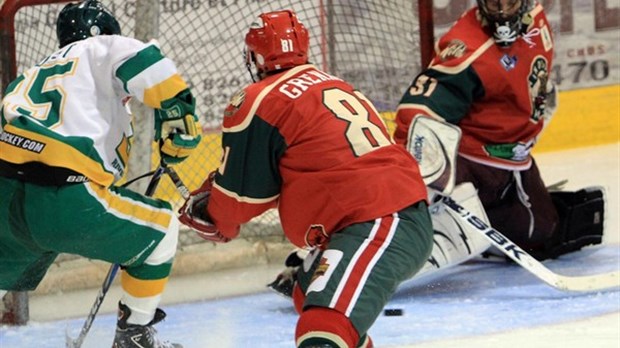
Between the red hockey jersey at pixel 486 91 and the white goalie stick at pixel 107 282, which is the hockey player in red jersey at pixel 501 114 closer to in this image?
the red hockey jersey at pixel 486 91

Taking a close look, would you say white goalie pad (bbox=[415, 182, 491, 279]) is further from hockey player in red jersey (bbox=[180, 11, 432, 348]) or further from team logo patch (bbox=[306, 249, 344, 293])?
team logo patch (bbox=[306, 249, 344, 293])

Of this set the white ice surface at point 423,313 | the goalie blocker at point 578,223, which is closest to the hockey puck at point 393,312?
the white ice surface at point 423,313

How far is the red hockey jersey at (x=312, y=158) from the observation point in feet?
10.6

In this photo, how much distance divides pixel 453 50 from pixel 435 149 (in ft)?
1.31

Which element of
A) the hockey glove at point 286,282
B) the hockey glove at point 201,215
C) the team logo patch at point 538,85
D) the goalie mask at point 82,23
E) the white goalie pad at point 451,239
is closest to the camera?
the hockey glove at point 201,215

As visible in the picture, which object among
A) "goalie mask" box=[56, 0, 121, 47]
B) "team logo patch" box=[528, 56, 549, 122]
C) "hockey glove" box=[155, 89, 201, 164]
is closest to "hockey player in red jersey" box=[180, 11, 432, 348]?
"hockey glove" box=[155, 89, 201, 164]

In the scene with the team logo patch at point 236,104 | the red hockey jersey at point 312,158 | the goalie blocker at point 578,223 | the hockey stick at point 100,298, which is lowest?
the goalie blocker at point 578,223

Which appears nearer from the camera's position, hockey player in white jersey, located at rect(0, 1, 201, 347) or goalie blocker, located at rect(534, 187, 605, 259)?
hockey player in white jersey, located at rect(0, 1, 201, 347)

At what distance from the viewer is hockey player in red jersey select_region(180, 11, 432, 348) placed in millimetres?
3123

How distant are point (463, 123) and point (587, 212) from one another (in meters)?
0.62

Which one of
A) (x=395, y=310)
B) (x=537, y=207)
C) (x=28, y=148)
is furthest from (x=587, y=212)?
(x=28, y=148)

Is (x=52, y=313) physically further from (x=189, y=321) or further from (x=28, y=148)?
(x=28, y=148)

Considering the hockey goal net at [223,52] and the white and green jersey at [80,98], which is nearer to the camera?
the white and green jersey at [80,98]

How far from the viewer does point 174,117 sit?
367 centimetres
